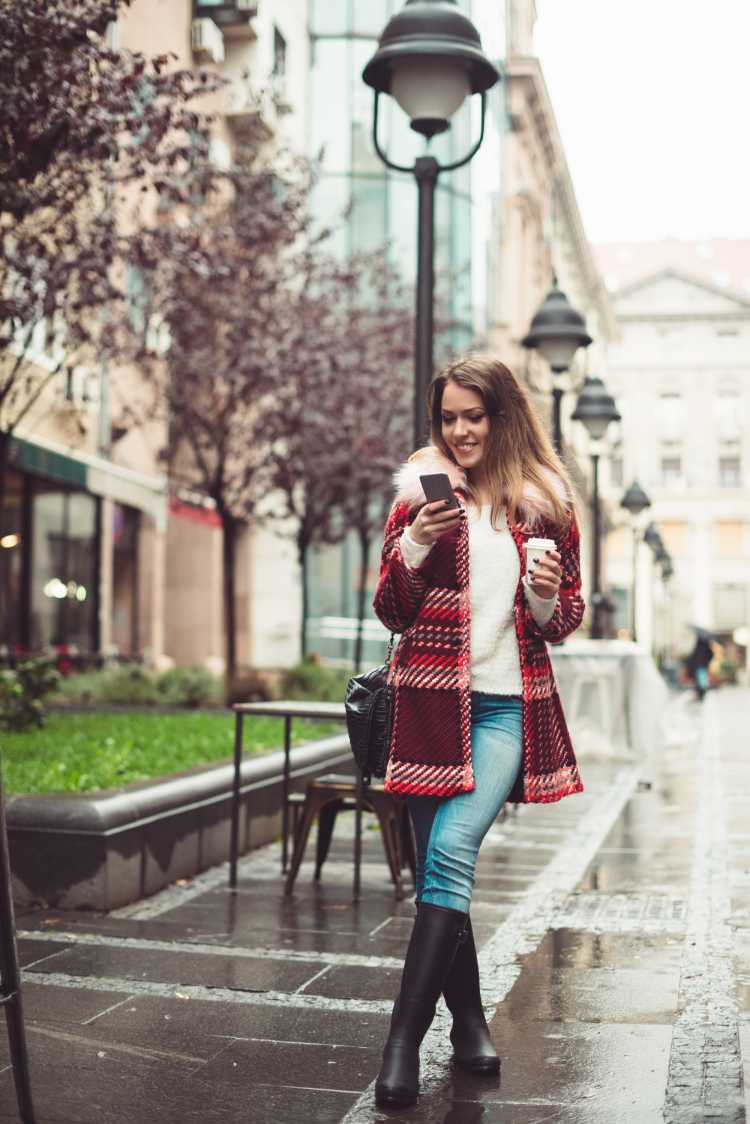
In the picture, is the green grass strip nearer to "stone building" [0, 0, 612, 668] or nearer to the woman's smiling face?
the woman's smiling face

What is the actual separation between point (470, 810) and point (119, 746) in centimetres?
658

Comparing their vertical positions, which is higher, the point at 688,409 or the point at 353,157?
the point at 688,409

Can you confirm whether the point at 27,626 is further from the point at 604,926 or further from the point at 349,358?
the point at 604,926

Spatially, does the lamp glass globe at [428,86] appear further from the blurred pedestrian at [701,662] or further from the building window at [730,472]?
the building window at [730,472]

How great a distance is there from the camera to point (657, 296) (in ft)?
319

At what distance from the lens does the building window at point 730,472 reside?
94188 mm

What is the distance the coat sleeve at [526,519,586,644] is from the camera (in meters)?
4.41

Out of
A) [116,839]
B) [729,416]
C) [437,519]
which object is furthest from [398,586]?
[729,416]

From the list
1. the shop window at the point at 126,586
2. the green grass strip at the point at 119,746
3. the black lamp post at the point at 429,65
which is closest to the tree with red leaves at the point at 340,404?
the shop window at the point at 126,586

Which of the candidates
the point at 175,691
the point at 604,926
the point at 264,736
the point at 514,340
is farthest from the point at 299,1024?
the point at 514,340

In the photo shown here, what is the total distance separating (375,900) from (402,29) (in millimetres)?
4239

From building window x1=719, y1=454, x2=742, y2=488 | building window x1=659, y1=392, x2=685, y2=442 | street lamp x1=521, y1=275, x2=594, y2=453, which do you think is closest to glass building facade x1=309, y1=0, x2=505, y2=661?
street lamp x1=521, y1=275, x2=594, y2=453

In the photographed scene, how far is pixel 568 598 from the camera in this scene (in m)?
4.54

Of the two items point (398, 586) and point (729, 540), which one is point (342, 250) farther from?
point (729, 540)
